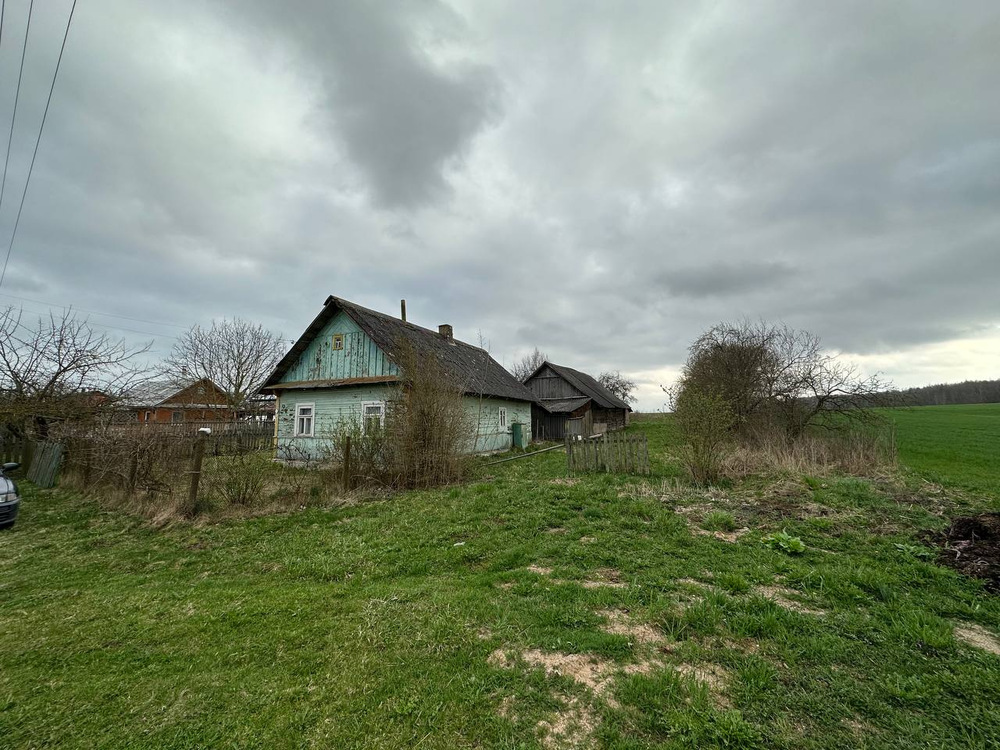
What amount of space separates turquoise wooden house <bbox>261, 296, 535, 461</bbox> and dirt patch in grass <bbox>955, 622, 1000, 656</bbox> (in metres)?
11.7

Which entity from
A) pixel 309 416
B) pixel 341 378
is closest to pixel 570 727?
pixel 341 378

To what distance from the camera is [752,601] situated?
3887 mm

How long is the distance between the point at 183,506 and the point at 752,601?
9.47 m

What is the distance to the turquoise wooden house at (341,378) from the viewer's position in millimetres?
15211

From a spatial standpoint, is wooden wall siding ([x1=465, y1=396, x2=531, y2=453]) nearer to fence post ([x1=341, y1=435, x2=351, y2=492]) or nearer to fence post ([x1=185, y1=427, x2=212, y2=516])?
fence post ([x1=341, y1=435, x2=351, y2=492])

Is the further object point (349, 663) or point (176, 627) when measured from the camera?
point (176, 627)

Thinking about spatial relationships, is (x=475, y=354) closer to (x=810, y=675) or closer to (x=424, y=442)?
(x=424, y=442)

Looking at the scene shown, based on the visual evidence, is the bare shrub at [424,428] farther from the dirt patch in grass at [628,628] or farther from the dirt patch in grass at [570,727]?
the dirt patch in grass at [570,727]

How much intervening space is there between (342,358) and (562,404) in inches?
668

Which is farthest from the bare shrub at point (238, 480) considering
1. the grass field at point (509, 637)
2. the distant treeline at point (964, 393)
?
the distant treeline at point (964, 393)

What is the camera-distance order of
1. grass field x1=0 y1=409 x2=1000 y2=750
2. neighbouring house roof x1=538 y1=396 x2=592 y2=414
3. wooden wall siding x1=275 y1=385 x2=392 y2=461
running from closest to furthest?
grass field x1=0 y1=409 x2=1000 y2=750 → wooden wall siding x1=275 y1=385 x2=392 y2=461 → neighbouring house roof x1=538 y1=396 x2=592 y2=414

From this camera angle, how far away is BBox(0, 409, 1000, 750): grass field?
255 centimetres

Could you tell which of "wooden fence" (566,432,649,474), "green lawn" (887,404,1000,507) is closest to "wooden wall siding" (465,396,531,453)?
"wooden fence" (566,432,649,474)

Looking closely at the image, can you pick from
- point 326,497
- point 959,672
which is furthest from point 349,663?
point 326,497
